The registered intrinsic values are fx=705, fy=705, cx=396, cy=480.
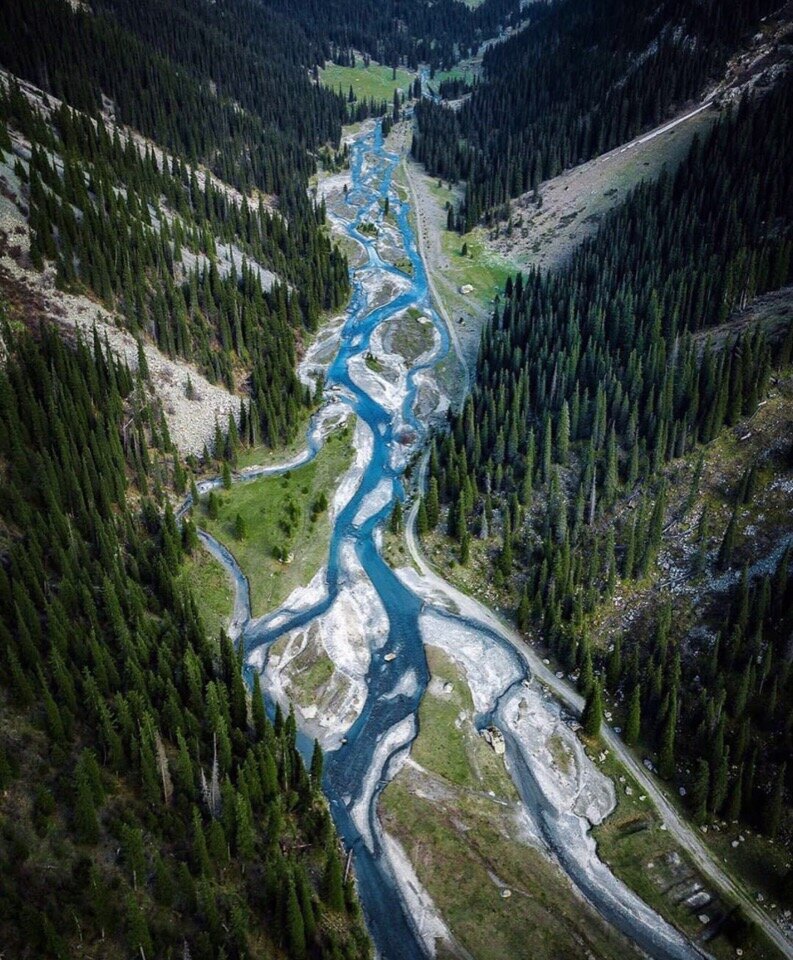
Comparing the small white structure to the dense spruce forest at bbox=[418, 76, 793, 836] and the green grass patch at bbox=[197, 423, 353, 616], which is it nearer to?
the dense spruce forest at bbox=[418, 76, 793, 836]

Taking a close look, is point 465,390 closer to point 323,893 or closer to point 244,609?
point 244,609

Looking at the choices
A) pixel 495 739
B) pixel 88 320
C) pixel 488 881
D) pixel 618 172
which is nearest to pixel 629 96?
pixel 618 172

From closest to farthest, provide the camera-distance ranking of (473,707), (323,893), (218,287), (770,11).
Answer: (323,893) < (473,707) < (218,287) < (770,11)

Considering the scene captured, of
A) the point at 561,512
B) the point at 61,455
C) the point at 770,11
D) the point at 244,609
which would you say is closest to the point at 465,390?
the point at 561,512

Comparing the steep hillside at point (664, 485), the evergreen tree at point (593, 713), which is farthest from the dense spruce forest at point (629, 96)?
the evergreen tree at point (593, 713)

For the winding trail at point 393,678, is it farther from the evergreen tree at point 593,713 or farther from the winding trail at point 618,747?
the evergreen tree at point 593,713

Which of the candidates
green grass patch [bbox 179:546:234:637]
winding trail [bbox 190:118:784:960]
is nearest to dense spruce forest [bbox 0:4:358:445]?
winding trail [bbox 190:118:784:960]
